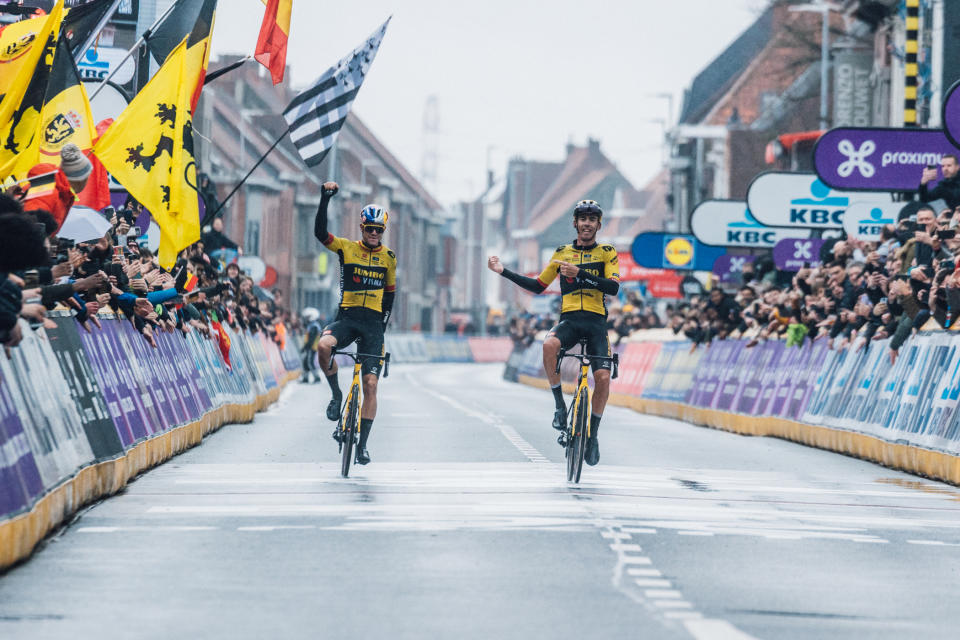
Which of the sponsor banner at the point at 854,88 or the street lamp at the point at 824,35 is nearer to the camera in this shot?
the street lamp at the point at 824,35

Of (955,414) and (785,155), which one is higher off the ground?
(785,155)

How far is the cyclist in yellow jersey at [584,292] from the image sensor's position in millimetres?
14502

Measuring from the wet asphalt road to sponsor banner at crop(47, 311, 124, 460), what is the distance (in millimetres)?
389

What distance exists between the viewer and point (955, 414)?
16.2 metres

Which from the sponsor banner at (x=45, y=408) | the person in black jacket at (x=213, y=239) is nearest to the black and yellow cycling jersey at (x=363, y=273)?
the sponsor banner at (x=45, y=408)

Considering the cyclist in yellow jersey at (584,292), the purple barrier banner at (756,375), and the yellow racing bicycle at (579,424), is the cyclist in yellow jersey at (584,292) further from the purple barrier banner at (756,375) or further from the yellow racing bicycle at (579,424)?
the purple barrier banner at (756,375)

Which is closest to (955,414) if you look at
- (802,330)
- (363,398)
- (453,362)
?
(363,398)

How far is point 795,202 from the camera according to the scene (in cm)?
2722

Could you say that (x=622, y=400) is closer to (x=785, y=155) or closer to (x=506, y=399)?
(x=506, y=399)

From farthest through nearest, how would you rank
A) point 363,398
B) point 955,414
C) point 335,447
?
point 335,447, point 955,414, point 363,398

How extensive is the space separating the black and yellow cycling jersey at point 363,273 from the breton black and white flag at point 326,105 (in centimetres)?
683

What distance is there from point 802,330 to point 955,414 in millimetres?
7872

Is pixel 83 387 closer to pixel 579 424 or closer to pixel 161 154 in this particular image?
pixel 579 424

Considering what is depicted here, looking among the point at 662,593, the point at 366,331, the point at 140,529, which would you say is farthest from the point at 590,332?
the point at 662,593
